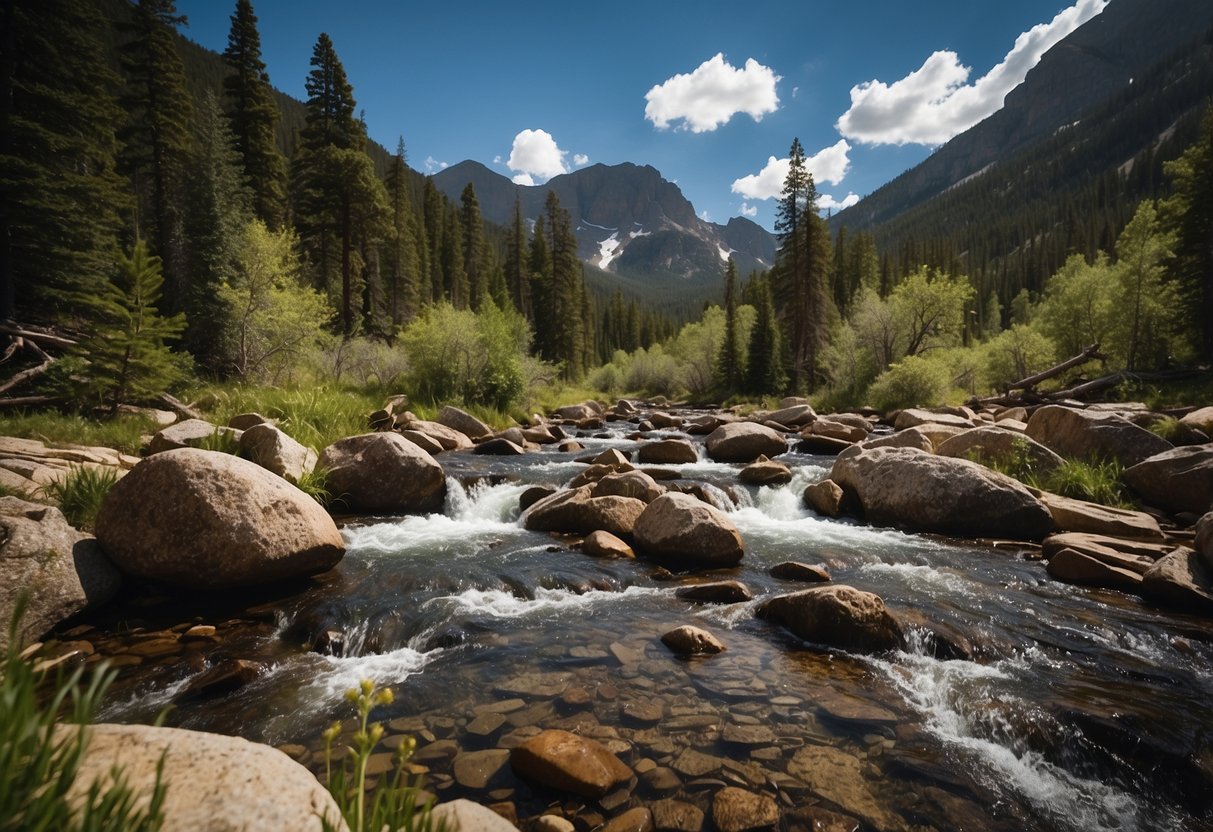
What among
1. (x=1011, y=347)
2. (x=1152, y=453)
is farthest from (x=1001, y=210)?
(x=1152, y=453)

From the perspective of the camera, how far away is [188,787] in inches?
67.4

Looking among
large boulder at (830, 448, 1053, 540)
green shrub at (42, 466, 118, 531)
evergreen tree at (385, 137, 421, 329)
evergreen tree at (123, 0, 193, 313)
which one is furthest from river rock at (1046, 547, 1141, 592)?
evergreen tree at (385, 137, 421, 329)

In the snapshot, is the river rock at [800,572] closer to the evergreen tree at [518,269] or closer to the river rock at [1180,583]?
the river rock at [1180,583]

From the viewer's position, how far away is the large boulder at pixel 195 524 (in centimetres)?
576

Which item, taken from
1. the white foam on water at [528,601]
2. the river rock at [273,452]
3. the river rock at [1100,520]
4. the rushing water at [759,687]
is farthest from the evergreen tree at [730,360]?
the white foam on water at [528,601]

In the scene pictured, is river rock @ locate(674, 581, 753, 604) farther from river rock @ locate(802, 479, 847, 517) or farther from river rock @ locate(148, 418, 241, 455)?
river rock @ locate(148, 418, 241, 455)

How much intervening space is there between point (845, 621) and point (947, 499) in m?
5.11

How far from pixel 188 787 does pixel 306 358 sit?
21.1 m

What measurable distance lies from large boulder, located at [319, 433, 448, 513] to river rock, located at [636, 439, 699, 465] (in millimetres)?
6935

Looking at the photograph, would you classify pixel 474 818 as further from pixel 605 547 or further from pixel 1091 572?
pixel 1091 572

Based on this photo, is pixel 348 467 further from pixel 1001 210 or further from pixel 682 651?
pixel 1001 210

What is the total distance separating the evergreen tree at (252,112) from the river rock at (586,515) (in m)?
26.2

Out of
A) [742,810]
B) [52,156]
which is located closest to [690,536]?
[742,810]

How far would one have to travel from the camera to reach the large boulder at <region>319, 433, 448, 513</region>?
9.81 m
